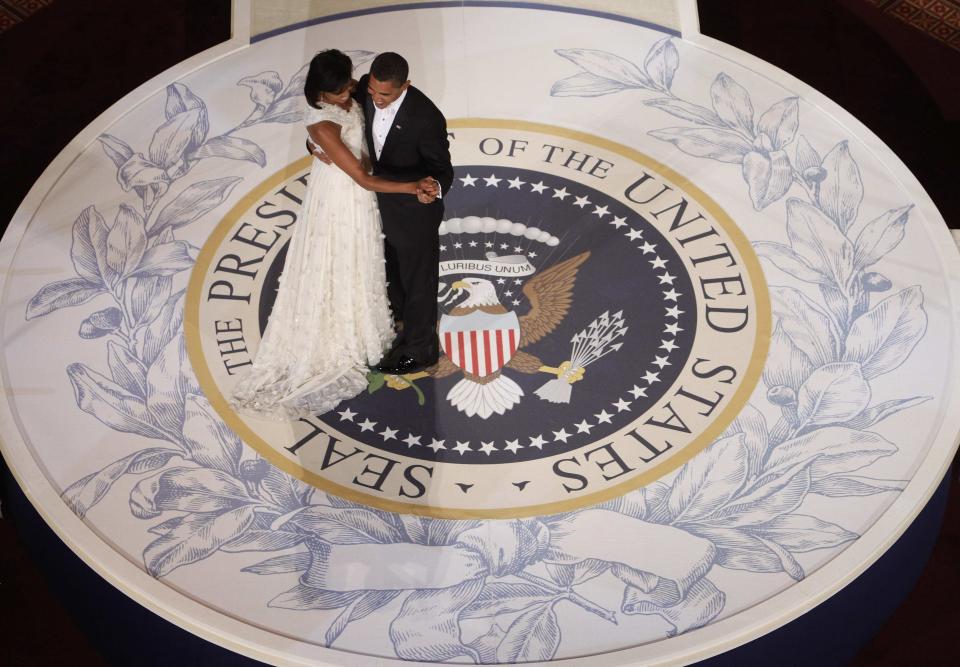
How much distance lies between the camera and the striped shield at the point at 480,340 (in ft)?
22.7

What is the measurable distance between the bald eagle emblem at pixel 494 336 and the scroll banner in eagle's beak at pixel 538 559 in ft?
2.55

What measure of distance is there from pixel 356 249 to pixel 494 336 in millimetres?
917

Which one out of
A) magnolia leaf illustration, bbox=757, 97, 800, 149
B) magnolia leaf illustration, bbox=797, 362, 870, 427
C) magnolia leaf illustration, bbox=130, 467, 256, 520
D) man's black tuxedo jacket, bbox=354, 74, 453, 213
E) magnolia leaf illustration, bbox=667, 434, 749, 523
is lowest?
magnolia leaf illustration, bbox=130, 467, 256, 520

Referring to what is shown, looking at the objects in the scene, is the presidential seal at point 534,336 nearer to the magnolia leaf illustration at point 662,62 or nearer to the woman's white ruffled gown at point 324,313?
the woman's white ruffled gown at point 324,313

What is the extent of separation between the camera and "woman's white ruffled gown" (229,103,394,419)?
21.1 feet

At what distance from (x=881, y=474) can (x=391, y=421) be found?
2297 mm

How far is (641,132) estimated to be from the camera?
26.5ft

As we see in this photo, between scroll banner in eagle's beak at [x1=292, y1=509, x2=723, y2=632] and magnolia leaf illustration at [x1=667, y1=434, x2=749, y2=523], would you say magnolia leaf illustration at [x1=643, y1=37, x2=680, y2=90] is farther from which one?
scroll banner in eagle's beak at [x1=292, y1=509, x2=723, y2=632]

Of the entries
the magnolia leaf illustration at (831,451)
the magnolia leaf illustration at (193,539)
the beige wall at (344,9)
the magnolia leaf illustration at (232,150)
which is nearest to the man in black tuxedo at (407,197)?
the magnolia leaf illustration at (193,539)

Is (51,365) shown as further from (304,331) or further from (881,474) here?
(881,474)

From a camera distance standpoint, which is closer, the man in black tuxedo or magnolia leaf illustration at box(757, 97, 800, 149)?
the man in black tuxedo

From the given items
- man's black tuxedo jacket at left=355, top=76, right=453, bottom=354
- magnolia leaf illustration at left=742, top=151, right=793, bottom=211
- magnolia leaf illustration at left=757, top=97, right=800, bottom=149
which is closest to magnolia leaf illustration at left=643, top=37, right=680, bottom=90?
magnolia leaf illustration at left=757, top=97, right=800, bottom=149

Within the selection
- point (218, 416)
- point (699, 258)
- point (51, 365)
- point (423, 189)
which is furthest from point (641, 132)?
point (51, 365)

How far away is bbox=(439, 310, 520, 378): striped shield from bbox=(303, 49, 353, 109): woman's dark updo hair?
1.59 metres
